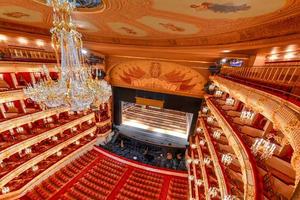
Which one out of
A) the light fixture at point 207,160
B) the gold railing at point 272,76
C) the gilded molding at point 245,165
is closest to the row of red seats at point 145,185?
the light fixture at point 207,160

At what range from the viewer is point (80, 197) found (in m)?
9.99

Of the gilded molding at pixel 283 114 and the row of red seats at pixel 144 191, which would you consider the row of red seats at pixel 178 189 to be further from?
the gilded molding at pixel 283 114

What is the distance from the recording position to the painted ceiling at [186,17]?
398 centimetres

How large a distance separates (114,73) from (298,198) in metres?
16.1

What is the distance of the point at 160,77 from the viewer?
1464 centimetres

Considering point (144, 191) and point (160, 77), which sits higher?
point (160, 77)

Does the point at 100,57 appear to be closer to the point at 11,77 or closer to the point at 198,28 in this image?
the point at 11,77

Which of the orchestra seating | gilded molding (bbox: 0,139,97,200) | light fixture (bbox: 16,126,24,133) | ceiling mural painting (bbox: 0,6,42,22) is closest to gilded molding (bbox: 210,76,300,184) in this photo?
ceiling mural painting (bbox: 0,6,42,22)

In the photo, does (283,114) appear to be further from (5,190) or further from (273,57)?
(5,190)

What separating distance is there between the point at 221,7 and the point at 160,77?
10.6m

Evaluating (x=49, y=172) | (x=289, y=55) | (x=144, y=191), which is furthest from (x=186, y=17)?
(x=49, y=172)

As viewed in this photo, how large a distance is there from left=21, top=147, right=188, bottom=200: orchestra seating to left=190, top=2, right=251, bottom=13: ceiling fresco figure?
10.8 m

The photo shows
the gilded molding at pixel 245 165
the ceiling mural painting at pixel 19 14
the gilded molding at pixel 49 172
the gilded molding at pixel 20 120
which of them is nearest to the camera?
the gilded molding at pixel 245 165

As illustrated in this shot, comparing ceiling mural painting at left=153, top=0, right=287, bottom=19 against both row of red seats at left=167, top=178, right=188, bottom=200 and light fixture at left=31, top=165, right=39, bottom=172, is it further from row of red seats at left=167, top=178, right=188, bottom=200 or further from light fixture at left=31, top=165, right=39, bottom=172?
light fixture at left=31, top=165, right=39, bottom=172
